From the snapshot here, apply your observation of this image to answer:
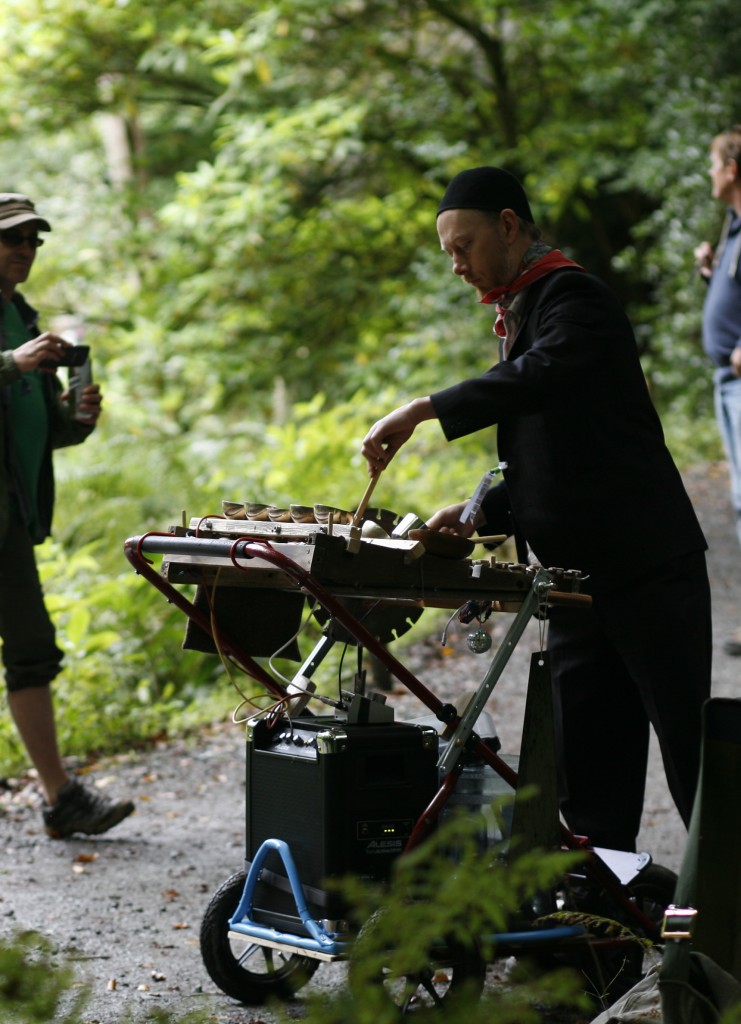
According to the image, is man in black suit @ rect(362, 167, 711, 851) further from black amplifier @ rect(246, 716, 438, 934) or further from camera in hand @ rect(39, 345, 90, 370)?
camera in hand @ rect(39, 345, 90, 370)

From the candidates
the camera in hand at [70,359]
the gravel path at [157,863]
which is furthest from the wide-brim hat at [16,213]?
the gravel path at [157,863]

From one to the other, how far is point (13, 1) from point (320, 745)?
38.1ft

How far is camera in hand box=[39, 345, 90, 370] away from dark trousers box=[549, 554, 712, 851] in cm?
219

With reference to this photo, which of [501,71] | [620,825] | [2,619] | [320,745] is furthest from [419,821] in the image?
[501,71]

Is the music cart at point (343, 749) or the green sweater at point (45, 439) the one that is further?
the green sweater at point (45, 439)

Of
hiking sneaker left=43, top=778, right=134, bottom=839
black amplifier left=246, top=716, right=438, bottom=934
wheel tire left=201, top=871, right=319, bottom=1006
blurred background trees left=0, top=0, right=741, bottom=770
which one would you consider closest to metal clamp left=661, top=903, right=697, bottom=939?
black amplifier left=246, top=716, right=438, bottom=934

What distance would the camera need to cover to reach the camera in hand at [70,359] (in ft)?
16.5

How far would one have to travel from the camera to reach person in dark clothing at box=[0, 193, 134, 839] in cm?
516

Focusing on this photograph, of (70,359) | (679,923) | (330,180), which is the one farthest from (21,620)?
(330,180)

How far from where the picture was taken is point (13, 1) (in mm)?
12977

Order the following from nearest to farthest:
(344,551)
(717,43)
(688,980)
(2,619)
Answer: (688,980)
(344,551)
(2,619)
(717,43)

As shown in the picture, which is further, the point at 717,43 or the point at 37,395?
the point at 717,43

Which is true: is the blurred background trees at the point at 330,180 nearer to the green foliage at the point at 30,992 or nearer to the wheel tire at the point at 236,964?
the wheel tire at the point at 236,964

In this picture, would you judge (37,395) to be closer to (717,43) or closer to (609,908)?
(609,908)
